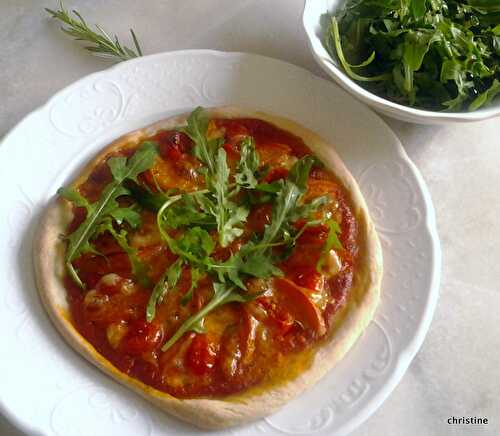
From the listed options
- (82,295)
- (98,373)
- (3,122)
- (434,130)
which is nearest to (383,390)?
(98,373)

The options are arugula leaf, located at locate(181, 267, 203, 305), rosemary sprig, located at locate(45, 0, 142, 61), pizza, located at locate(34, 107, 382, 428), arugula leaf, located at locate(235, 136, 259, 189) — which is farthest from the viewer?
rosemary sprig, located at locate(45, 0, 142, 61)

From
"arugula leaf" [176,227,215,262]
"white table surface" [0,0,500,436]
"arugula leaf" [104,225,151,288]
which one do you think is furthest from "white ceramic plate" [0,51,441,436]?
"arugula leaf" [176,227,215,262]

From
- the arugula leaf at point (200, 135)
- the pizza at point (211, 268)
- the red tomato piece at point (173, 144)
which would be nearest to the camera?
the pizza at point (211, 268)

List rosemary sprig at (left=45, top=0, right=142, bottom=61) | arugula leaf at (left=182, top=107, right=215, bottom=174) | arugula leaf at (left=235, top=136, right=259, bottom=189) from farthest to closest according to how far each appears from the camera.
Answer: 1. rosemary sprig at (left=45, top=0, right=142, bottom=61)
2. arugula leaf at (left=182, top=107, right=215, bottom=174)
3. arugula leaf at (left=235, top=136, right=259, bottom=189)

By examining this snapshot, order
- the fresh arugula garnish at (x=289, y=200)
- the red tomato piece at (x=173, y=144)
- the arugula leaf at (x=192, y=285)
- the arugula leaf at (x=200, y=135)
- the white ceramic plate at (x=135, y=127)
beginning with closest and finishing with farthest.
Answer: the white ceramic plate at (x=135, y=127)
the arugula leaf at (x=192, y=285)
the fresh arugula garnish at (x=289, y=200)
the arugula leaf at (x=200, y=135)
the red tomato piece at (x=173, y=144)

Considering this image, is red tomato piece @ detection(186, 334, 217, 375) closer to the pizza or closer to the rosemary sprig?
the pizza

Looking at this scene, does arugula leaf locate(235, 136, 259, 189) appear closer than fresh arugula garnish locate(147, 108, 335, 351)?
No

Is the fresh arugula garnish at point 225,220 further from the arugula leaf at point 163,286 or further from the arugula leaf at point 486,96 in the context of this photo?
the arugula leaf at point 486,96

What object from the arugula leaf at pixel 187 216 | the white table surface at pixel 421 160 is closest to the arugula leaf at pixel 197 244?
the arugula leaf at pixel 187 216

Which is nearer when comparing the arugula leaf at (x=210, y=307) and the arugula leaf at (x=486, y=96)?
the arugula leaf at (x=210, y=307)
